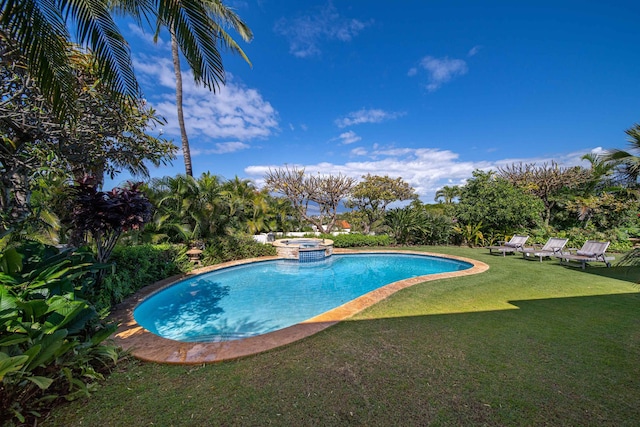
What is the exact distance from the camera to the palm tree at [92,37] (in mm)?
2945

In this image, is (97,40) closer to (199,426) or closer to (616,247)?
(199,426)

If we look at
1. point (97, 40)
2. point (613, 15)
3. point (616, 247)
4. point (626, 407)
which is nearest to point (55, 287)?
point (97, 40)

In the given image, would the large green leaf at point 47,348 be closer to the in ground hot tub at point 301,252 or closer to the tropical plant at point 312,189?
the in ground hot tub at point 301,252

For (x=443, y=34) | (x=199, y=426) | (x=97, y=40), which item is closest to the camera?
(x=199, y=426)

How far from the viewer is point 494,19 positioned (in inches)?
396

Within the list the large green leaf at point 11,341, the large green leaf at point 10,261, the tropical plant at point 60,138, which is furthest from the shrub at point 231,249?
the large green leaf at point 11,341

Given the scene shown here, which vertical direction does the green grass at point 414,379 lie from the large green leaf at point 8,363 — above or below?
below

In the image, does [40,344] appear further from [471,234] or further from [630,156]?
[471,234]

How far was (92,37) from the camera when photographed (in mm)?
3371

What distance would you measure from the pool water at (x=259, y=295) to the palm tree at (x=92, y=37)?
14.6 ft

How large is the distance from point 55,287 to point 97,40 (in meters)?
3.33

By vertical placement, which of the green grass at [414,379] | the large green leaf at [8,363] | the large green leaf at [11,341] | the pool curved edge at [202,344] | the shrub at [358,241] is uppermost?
the large green leaf at [11,341]

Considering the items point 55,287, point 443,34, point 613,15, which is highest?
point 443,34

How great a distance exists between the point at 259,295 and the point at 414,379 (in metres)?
5.67
